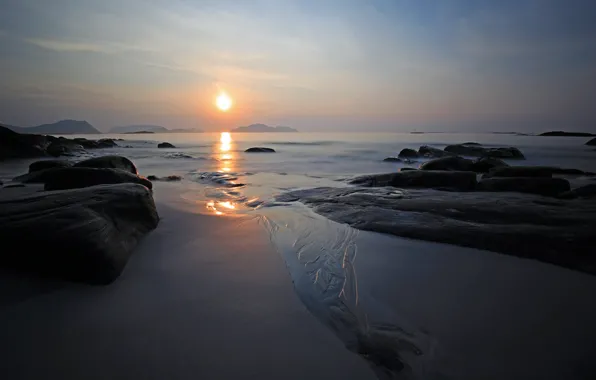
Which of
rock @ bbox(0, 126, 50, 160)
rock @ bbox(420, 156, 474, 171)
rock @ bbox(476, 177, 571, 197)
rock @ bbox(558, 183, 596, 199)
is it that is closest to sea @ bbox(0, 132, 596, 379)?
rock @ bbox(558, 183, 596, 199)

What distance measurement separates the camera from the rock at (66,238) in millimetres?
2135

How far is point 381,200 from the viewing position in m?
5.21

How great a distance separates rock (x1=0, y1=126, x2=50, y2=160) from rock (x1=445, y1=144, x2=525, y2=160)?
25.1 meters

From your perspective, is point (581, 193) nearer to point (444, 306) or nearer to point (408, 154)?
point (444, 306)

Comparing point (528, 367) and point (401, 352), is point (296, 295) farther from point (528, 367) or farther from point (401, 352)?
point (528, 367)

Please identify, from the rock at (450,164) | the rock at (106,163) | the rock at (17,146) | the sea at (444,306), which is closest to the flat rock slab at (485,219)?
the sea at (444,306)

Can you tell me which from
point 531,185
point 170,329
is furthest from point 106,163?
point 531,185

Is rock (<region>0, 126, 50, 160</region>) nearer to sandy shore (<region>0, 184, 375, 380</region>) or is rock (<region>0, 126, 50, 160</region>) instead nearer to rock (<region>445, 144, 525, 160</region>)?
sandy shore (<region>0, 184, 375, 380</region>)

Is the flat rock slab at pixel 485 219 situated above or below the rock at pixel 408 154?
below

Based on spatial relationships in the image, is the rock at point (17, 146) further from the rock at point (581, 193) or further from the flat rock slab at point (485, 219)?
the rock at point (581, 193)

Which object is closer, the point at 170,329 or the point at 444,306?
the point at 170,329

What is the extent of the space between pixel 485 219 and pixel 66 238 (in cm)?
455

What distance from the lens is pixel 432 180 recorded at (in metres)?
6.70

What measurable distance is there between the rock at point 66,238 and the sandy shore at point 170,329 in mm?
122
